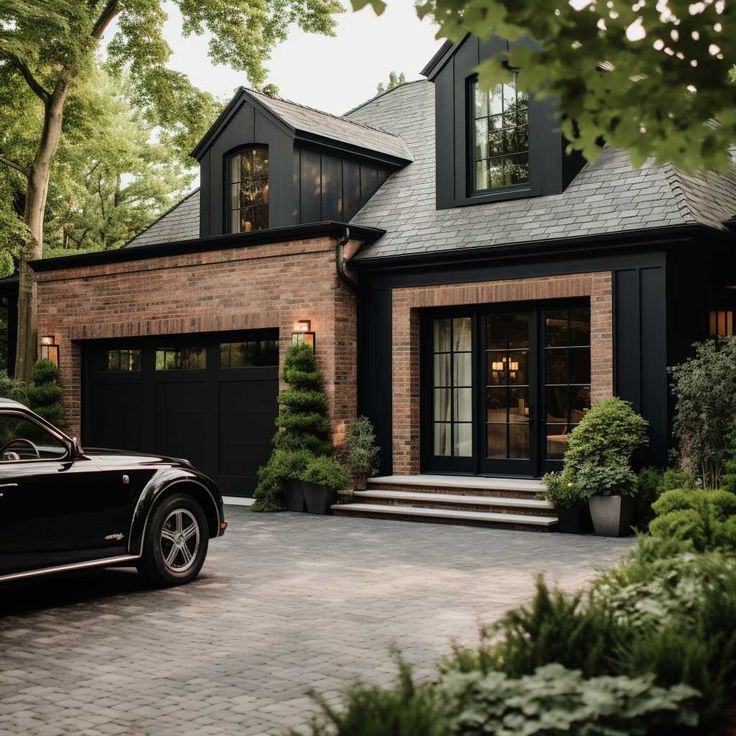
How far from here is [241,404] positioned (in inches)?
617

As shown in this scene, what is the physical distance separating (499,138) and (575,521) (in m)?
6.00

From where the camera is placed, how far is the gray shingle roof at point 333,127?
52.4 feet

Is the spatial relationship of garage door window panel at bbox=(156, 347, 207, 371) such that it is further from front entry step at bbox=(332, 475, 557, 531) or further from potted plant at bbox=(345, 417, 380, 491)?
front entry step at bbox=(332, 475, 557, 531)

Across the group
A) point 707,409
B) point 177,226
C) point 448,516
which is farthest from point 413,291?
point 177,226

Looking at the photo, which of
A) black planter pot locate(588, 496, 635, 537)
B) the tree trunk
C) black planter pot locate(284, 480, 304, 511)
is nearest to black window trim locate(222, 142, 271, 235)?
black planter pot locate(284, 480, 304, 511)

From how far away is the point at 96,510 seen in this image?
25.5ft

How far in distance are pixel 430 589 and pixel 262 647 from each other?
7.33 ft

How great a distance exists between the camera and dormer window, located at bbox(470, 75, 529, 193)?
14383 mm

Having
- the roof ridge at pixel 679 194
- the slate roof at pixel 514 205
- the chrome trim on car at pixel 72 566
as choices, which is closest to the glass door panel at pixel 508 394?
the slate roof at pixel 514 205

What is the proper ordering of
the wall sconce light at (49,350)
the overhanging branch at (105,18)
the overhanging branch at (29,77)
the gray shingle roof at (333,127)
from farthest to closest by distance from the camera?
the overhanging branch at (105,18) < the overhanging branch at (29,77) < the wall sconce light at (49,350) < the gray shingle roof at (333,127)

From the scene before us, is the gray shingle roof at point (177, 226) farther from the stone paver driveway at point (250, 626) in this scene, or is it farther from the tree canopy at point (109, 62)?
the stone paver driveway at point (250, 626)

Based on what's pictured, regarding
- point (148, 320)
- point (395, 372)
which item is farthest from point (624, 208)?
point (148, 320)

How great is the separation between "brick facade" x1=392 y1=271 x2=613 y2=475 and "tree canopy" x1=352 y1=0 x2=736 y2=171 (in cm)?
827

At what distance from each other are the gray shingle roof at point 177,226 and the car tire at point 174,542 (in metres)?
10.2
